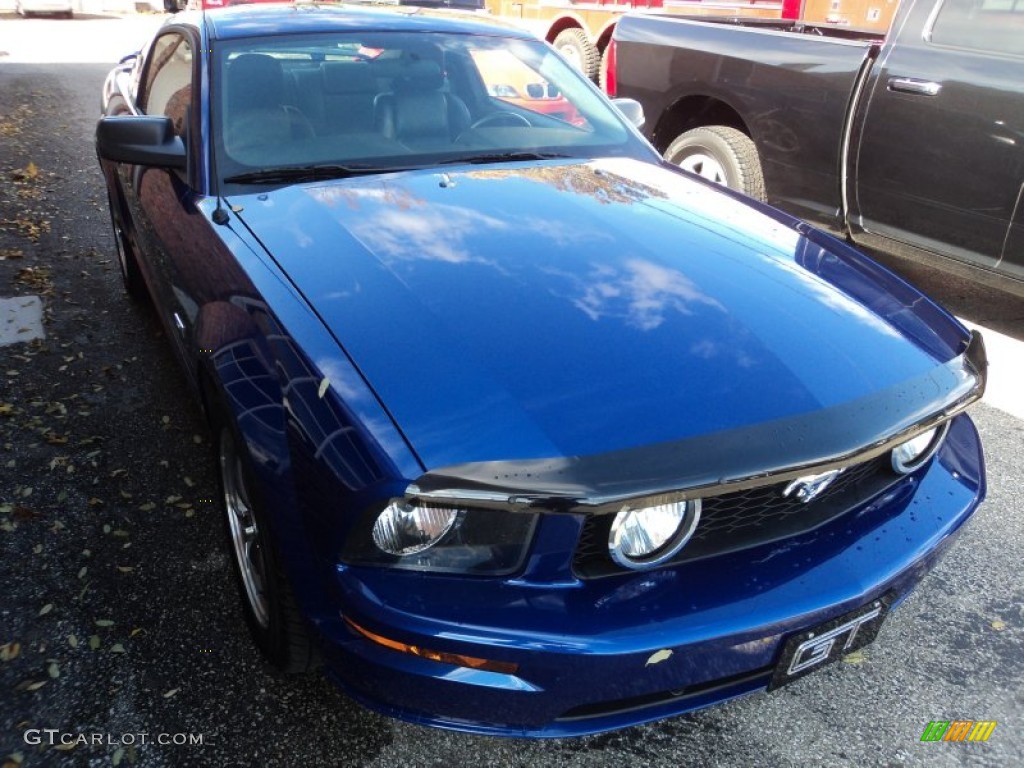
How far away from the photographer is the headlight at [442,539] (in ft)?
4.83

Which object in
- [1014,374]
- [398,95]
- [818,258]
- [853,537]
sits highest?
[398,95]

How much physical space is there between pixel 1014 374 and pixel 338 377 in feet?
11.0

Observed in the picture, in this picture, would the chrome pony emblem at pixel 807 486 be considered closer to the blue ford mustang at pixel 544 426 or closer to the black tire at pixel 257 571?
the blue ford mustang at pixel 544 426

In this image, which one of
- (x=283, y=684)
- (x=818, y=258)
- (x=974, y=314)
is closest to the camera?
(x=283, y=684)

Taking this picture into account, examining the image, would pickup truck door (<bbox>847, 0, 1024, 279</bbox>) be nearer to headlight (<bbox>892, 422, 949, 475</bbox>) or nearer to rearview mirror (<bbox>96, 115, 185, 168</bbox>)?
headlight (<bbox>892, 422, 949, 475</bbox>)

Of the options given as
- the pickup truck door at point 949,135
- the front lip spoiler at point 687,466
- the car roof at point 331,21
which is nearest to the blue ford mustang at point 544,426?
the front lip spoiler at point 687,466

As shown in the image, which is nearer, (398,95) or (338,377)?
(338,377)

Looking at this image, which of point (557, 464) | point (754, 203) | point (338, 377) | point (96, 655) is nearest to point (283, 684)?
point (96, 655)

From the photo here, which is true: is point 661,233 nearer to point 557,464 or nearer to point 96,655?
point 557,464

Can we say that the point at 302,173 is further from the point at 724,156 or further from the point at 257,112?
the point at 724,156

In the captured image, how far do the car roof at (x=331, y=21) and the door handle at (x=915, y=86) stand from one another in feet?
5.92

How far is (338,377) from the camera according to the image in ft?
5.29

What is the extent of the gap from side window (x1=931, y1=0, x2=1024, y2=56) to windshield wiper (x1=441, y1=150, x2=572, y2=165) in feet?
7.33

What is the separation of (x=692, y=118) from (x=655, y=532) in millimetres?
4120
